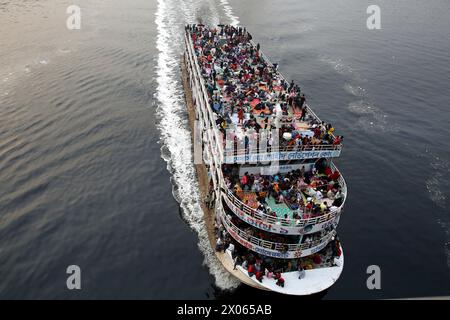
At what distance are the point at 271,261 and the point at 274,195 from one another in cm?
580

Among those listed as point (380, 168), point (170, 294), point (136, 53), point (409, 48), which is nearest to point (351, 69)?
point (409, 48)

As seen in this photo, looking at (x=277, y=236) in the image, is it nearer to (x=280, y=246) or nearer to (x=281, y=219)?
(x=280, y=246)

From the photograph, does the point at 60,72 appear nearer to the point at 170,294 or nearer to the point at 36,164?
the point at 36,164

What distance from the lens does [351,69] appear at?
70750mm

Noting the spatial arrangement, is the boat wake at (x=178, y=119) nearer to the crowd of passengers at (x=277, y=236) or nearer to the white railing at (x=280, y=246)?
the white railing at (x=280, y=246)

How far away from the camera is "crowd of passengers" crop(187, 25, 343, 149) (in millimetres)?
32625

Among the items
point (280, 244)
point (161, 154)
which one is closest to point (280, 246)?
point (280, 244)

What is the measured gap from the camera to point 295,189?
30172 mm

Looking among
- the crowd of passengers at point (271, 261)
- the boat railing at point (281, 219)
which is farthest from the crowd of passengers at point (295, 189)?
the crowd of passengers at point (271, 261)

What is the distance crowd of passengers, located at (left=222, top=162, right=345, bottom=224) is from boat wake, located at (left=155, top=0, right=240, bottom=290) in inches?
316

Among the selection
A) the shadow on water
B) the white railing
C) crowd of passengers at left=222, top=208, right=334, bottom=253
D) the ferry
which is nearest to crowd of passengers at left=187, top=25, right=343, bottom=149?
the ferry

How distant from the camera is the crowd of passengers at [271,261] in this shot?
27.2 meters

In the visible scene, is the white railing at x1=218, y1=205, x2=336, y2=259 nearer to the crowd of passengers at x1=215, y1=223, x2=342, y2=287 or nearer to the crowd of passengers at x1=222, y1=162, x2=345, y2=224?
the crowd of passengers at x1=215, y1=223, x2=342, y2=287
